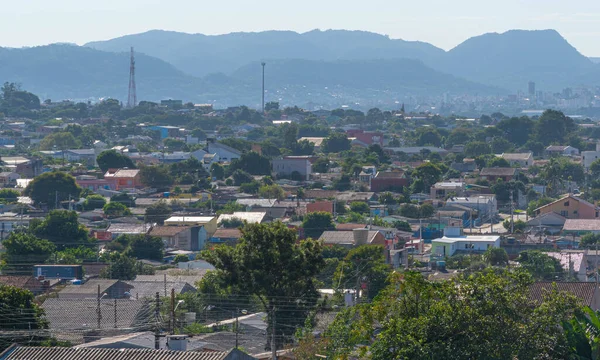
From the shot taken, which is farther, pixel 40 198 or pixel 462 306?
pixel 40 198

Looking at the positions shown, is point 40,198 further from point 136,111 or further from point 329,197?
point 136,111

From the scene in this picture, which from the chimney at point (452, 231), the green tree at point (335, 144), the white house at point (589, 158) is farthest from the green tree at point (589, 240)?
the green tree at point (335, 144)

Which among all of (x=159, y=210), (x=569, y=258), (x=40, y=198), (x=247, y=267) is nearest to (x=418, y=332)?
(x=247, y=267)

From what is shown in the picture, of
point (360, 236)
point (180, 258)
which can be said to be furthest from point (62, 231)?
point (360, 236)

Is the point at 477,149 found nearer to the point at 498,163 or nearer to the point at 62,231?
the point at 498,163

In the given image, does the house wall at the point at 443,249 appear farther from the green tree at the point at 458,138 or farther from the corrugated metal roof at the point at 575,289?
the green tree at the point at 458,138

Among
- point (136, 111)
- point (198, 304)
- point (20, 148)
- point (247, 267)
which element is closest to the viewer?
point (247, 267)
